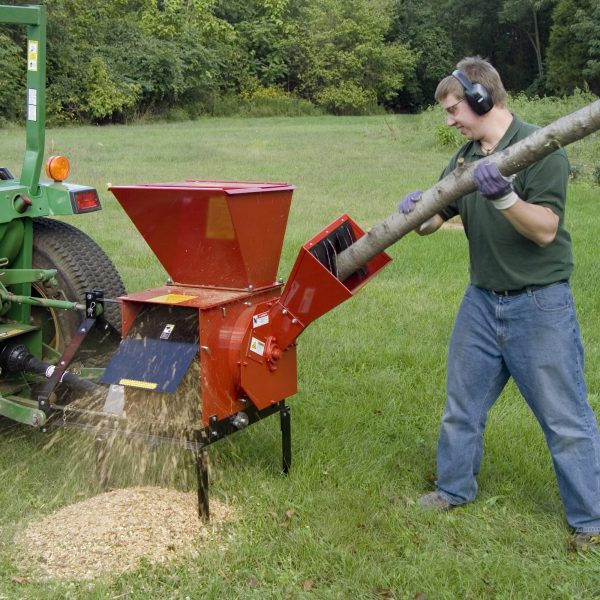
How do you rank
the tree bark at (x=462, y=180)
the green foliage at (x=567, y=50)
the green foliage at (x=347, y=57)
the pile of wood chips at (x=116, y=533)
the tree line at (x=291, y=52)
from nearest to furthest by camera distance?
the tree bark at (x=462, y=180)
the pile of wood chips at (x=116, y=533)
the tree line at (x=291, y=52)
the green foliage at (x=567, y=50)
the green foliage at (x=347, y=57)

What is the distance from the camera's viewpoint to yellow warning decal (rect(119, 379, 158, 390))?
3.43 meters

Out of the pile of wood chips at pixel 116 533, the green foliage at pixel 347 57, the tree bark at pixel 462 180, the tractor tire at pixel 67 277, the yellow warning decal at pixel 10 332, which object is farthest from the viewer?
the green foliage at pixel 347 57

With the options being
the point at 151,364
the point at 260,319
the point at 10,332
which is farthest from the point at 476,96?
the point at 10,332

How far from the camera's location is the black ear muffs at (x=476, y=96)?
3328 millimetres

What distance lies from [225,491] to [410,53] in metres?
54.3

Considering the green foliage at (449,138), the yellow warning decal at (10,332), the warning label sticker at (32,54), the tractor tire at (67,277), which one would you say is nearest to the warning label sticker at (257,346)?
the tractor tire at (67,277)

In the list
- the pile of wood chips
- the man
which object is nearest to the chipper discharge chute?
the pile of wood chips

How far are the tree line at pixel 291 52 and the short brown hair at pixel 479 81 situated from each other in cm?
2519

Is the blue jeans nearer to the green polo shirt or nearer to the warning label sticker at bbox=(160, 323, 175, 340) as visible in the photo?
the green polo shirt

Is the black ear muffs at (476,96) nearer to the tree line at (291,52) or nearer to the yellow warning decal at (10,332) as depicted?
the yellow warning decal at (10,332)

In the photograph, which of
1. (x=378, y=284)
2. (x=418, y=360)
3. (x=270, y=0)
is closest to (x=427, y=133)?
(x=378, y=284)

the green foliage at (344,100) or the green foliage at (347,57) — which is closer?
the green foliage at (344,100)

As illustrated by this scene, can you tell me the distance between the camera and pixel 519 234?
345 cm

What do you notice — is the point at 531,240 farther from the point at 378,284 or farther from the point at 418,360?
the point at 378,284
